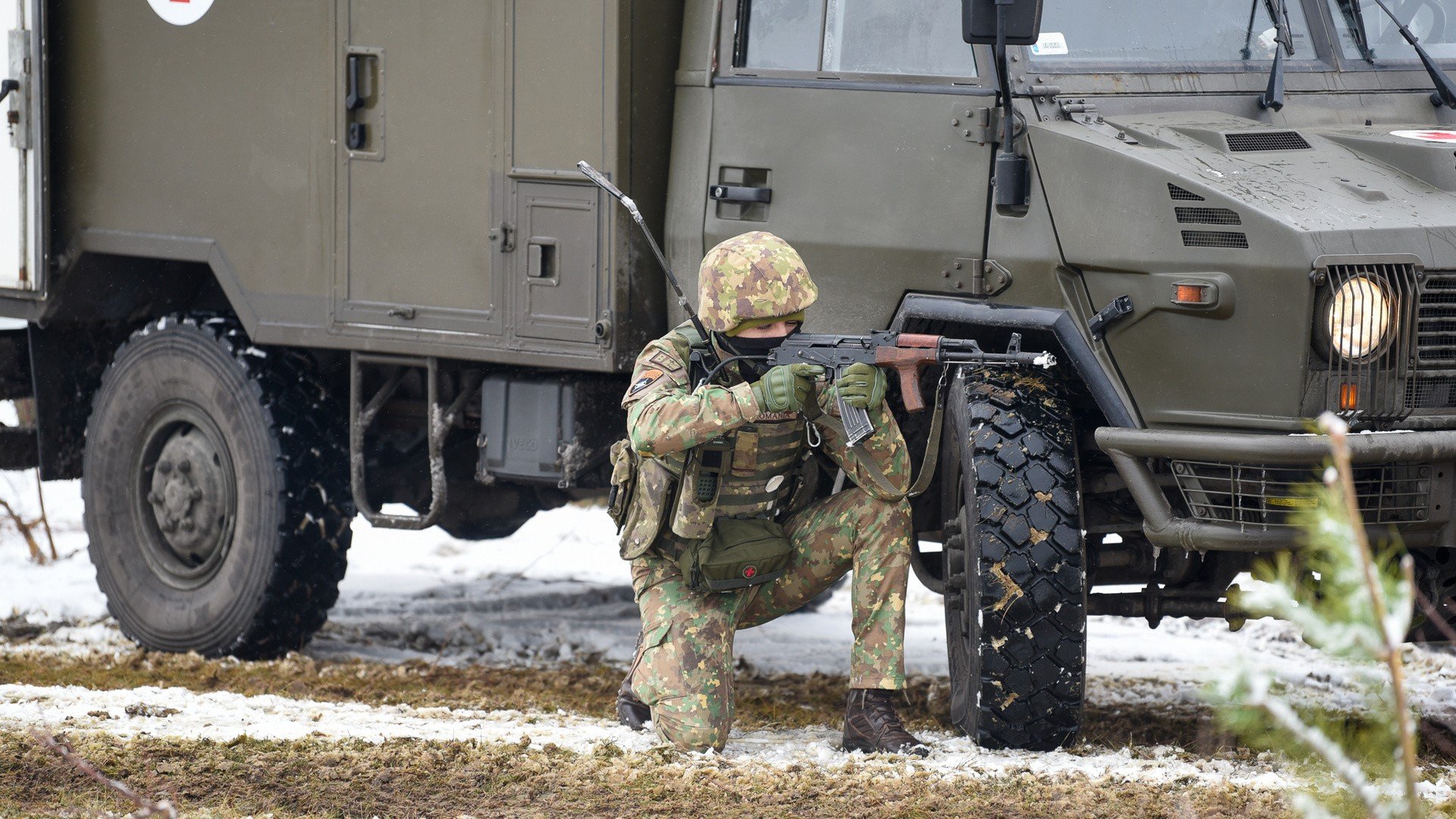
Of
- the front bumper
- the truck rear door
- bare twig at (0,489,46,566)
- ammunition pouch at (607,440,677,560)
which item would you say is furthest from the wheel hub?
the front bumper

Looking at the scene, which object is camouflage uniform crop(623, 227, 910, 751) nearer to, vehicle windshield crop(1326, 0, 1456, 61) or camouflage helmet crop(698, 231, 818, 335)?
camouflage helmet crop(698, 231, 818, 335)

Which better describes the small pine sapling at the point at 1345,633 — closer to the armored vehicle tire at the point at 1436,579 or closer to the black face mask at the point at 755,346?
the armored vehicle tire at the point at 1436,579

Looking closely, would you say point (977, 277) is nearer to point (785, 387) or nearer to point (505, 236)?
point (785, 387)

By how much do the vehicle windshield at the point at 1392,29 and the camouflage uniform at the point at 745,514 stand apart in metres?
1.74

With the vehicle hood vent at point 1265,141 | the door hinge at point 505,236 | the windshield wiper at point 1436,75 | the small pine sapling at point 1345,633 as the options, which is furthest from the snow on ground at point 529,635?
the small pine sapling at point 1345,633

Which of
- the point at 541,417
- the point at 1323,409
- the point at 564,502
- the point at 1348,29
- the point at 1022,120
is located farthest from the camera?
the point at 564,502

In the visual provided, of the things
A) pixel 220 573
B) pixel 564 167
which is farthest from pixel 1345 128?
pixel 220 573

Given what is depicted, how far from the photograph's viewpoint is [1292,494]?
411 centimetres

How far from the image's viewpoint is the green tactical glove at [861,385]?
14.5 ft

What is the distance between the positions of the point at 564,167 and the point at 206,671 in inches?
85.6

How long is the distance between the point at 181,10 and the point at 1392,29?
3.88 m

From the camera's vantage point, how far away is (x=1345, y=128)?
481 cm

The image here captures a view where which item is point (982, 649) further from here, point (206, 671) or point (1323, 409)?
point (206, 671)

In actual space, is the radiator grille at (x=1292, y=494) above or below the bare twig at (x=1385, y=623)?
below
